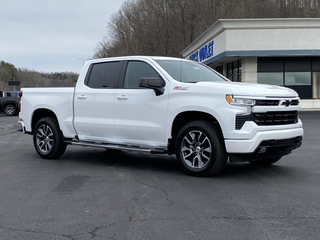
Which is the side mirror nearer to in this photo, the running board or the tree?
the running board

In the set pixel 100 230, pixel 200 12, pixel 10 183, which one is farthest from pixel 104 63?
pixel 200 12

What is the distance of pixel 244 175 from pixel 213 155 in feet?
2.73

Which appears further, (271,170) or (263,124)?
(271,170)

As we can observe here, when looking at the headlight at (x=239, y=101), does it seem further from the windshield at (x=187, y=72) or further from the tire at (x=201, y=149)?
the windshield at (x=187, y=72)

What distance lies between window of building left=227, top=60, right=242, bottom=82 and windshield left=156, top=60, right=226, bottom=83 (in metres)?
19.9

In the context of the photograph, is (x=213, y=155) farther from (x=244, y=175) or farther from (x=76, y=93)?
(x=76, y=93)

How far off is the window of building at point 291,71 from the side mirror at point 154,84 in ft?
66.8

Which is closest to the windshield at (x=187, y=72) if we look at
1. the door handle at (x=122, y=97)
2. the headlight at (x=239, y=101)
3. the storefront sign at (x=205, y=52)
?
the door handle at (x=122, y=97)

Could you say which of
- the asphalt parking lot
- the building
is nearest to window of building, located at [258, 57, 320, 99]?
the building

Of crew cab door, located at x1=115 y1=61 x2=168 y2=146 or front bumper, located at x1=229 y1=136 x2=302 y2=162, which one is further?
crew cab door, located at x1=115 y1=61 x2=168 y2=146

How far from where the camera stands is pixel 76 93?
8016 mm

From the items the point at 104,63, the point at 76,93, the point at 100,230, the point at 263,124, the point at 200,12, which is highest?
the point at 200,12

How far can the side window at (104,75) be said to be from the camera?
25.1 feet

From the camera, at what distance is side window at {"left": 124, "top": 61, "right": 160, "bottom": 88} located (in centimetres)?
721
